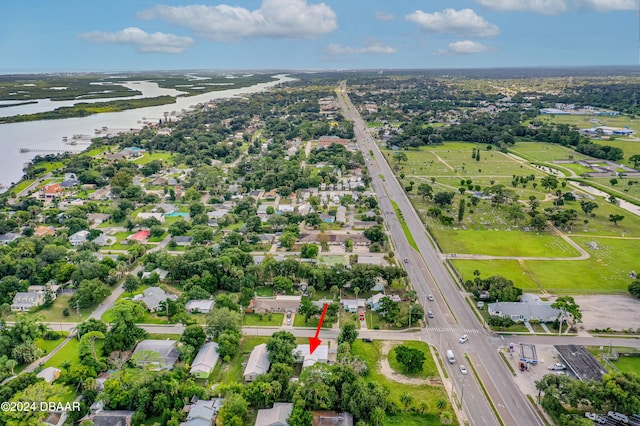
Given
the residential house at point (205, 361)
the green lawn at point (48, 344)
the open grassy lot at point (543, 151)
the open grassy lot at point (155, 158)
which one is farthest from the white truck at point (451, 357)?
the open grassy lot at point (543, 151)

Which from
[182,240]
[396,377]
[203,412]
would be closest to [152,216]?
[182,240]

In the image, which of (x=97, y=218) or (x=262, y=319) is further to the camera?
(x=97, y=218)

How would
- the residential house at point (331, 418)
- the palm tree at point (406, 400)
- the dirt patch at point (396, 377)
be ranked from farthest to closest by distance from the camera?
1. the dirt patch at point (396, 377)
2. the palm tree at point (406, 400)
3. the residential house at point (331, 418)

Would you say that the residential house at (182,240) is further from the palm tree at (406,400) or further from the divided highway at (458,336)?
the palm tree at (406,400)

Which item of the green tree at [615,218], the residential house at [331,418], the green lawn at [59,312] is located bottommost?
the residential house at [331,418]

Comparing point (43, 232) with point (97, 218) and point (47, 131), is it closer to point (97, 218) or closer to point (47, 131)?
point (97, 218)

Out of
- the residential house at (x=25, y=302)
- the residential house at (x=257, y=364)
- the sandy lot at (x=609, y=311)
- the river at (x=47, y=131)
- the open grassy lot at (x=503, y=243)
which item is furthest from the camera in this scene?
the river at (x=47, y=131)

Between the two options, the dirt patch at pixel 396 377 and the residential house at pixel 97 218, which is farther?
the residential house at pixel 97 218
